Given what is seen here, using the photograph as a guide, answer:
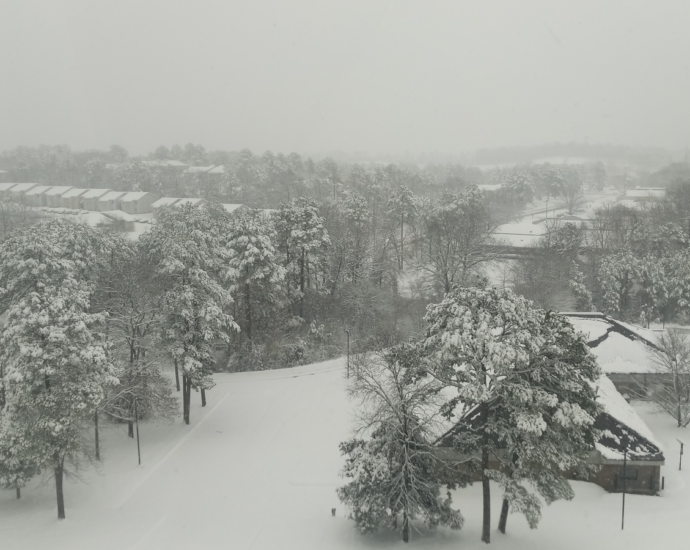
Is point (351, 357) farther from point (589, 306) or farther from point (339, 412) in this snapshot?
point (589, 306)

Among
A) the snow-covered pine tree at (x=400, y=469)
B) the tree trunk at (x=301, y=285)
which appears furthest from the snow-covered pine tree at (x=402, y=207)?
the snow-covered pine tree at (x=400, y=469)

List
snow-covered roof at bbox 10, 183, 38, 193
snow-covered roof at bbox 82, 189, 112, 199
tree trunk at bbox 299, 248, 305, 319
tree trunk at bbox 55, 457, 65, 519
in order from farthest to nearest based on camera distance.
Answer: snow-covered roof at bbox 10, 183, 38, 193
snow-covered roof at bbox 82, 189, 112, 199
tree trunk at bbox 299, 248, 305, 319
tree trunk at bbox 55, 457, 65, 519

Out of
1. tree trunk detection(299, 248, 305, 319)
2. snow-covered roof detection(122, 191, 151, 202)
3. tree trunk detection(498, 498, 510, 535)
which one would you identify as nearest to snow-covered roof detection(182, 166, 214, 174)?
snow-covered roof detection(122, 191, 151, 202)

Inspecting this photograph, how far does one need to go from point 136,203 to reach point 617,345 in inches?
2646

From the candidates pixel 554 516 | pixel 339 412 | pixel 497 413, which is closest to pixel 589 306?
pixel 339 412

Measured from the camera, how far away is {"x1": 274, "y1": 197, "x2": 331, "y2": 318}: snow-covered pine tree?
39781 millimetres

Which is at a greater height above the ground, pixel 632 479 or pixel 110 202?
pixel 110 202

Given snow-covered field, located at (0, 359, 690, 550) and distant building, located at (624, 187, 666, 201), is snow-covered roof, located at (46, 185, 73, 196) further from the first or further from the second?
distant building, located at (624, 187, 666, 201)

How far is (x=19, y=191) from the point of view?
9138 cm

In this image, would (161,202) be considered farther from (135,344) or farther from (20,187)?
(135,344)

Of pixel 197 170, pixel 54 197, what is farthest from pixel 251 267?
pixel 197 170

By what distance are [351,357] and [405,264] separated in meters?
22.2

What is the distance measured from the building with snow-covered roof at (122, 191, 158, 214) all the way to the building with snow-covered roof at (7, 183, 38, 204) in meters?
18.2

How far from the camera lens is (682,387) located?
27.4 metres
